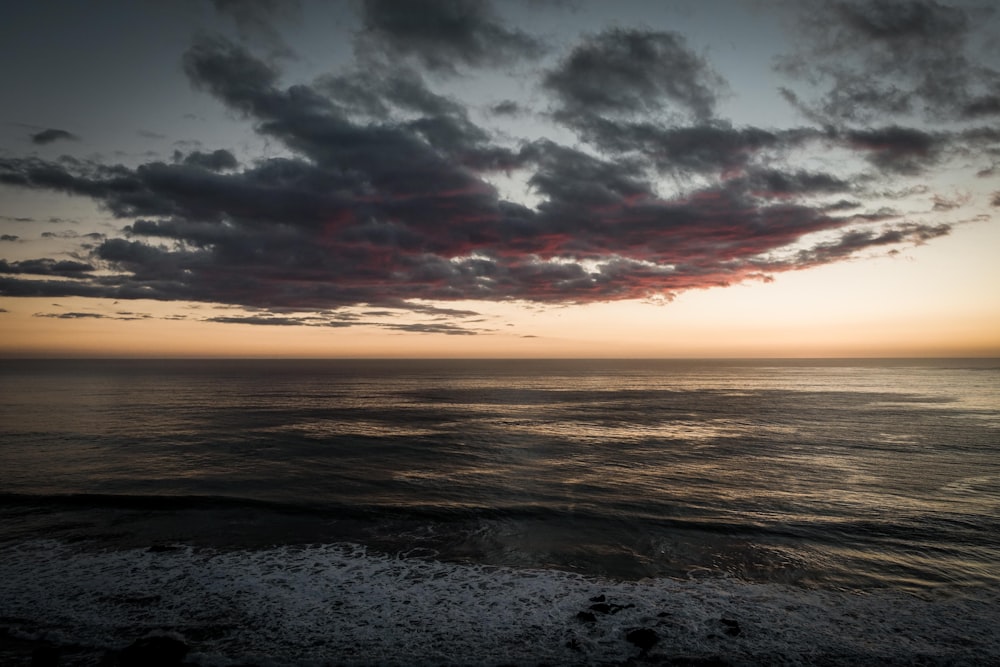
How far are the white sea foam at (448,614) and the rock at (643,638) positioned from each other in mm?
202

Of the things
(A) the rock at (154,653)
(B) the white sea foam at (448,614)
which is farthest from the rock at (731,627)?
(A) the rock at (154,653)

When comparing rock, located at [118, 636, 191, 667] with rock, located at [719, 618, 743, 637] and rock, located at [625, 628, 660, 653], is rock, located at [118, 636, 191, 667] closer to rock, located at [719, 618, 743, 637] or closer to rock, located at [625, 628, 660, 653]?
rock, located at [625, 628, 660, 653]

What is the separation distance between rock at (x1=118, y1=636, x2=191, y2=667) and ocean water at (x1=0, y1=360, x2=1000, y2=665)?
1.62ft

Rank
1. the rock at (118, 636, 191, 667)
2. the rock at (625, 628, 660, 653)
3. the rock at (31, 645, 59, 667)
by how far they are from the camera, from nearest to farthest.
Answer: the rock at (31, 645, 59, 667) < the rock at (118, 636, 191, 667) < the rock at (625, 628, 660, 653)

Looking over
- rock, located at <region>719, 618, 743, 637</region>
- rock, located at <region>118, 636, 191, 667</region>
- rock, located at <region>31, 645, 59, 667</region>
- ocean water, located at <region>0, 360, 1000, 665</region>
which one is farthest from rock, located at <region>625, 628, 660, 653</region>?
rock, located at <region>31, 645, 59, 667</region>

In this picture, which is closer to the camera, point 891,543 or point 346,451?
point 891,543

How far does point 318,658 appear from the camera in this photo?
1184 cm

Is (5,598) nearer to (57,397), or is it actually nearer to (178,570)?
(178,570)

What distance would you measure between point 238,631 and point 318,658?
274 centimetres

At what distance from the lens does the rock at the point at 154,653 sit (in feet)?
37.1

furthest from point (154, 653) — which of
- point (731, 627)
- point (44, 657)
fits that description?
point (731, 627)

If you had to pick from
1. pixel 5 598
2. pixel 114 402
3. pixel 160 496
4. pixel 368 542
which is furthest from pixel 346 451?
pixel 114 402

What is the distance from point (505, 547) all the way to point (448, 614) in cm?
557

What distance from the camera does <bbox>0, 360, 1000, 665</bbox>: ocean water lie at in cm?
1277
